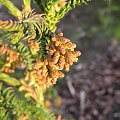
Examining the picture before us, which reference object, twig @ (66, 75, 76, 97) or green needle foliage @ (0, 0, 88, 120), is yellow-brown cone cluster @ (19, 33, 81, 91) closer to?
green needle foliage @ (0, 0, 88, 120)

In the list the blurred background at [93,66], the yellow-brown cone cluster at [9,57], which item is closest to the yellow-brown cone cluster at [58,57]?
the yellow-brown cone cluster at [9,57]

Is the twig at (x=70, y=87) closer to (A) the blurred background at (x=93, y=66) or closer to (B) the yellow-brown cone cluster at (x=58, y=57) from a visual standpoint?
(A) the blurred background at (x=93, y=66)

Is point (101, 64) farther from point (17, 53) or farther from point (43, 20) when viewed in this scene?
point (43, 20)

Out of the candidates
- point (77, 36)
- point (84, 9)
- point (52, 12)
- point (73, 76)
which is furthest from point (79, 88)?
point (52, 12)

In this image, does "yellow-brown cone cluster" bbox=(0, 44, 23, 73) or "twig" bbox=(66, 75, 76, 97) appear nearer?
"yellow-brown cone cluster" bbox=(0, 44, 23, 73)

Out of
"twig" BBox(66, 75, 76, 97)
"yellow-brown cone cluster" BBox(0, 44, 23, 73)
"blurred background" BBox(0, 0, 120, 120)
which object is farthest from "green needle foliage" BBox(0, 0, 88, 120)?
"twig" BBox(66, 75, 76, 97)

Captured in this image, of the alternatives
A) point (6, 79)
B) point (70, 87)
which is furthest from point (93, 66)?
point (6, 79)
